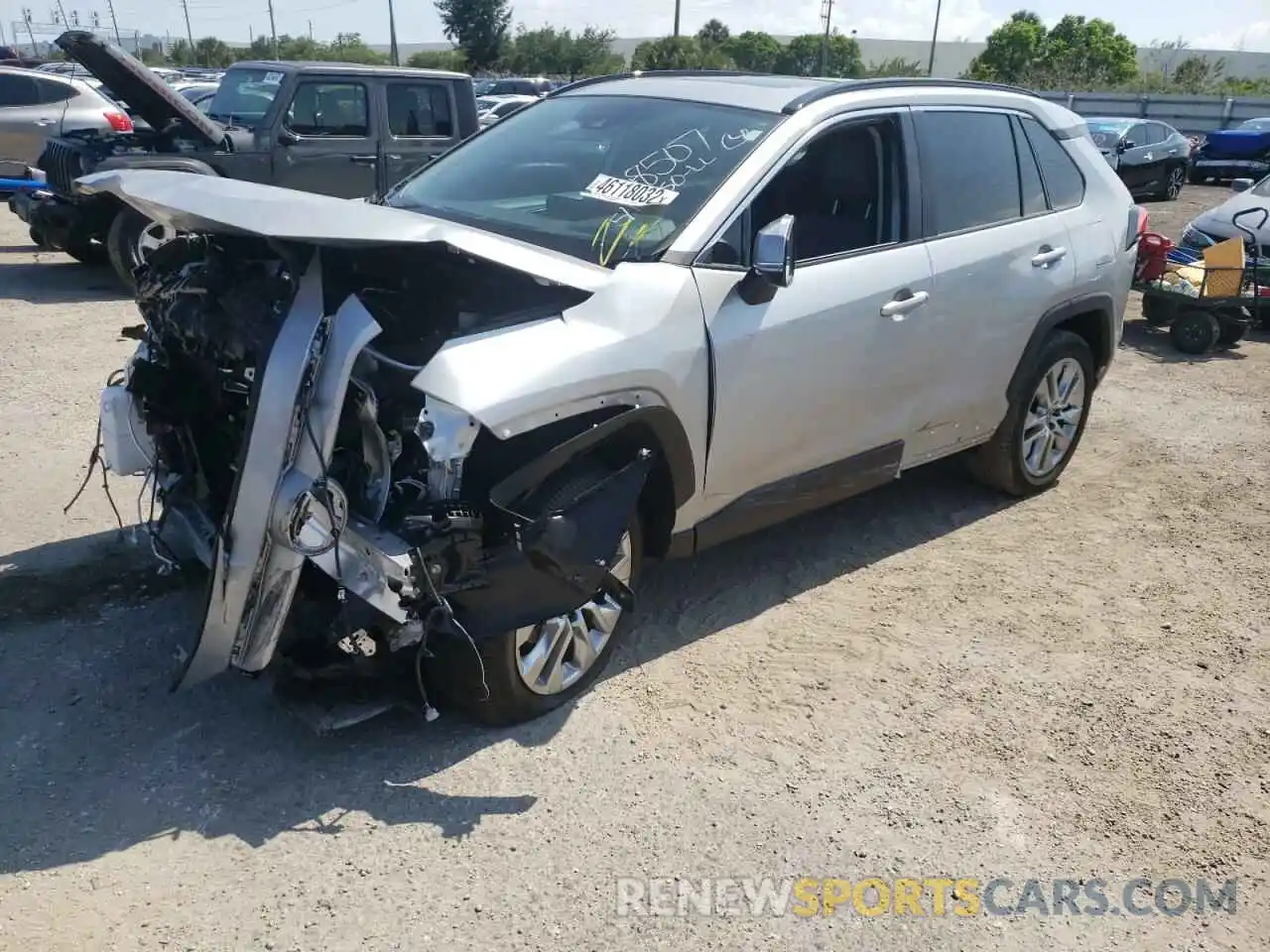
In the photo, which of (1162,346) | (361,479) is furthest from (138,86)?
(1162,346)

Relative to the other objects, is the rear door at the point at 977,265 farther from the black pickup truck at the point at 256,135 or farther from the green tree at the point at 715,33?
the green tree at the point at 715,33

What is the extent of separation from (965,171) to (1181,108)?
35.4 meters

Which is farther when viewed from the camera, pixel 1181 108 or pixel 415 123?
pixel 1181 108

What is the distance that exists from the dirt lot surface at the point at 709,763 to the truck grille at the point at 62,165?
16.9 feet

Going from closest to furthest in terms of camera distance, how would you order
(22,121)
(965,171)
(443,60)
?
(965,171), (22,121), (443,60)

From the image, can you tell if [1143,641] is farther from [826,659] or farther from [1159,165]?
[1159,165]

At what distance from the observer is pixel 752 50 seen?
88062 millimetres

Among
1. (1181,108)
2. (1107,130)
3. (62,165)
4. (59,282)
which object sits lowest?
(59,282)

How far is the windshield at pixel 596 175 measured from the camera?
12.4 feet

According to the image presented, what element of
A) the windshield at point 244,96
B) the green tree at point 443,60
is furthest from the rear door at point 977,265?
the green tree at point 443,60

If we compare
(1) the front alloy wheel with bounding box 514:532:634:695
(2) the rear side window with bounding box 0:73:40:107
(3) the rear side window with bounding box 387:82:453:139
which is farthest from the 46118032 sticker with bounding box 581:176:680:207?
(2) the rear side window with bounding box 0:73:40:107

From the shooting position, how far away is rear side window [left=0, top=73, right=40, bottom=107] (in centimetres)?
1316

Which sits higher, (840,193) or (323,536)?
(840,193)

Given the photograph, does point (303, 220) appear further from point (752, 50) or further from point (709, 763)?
point (752, 50)
